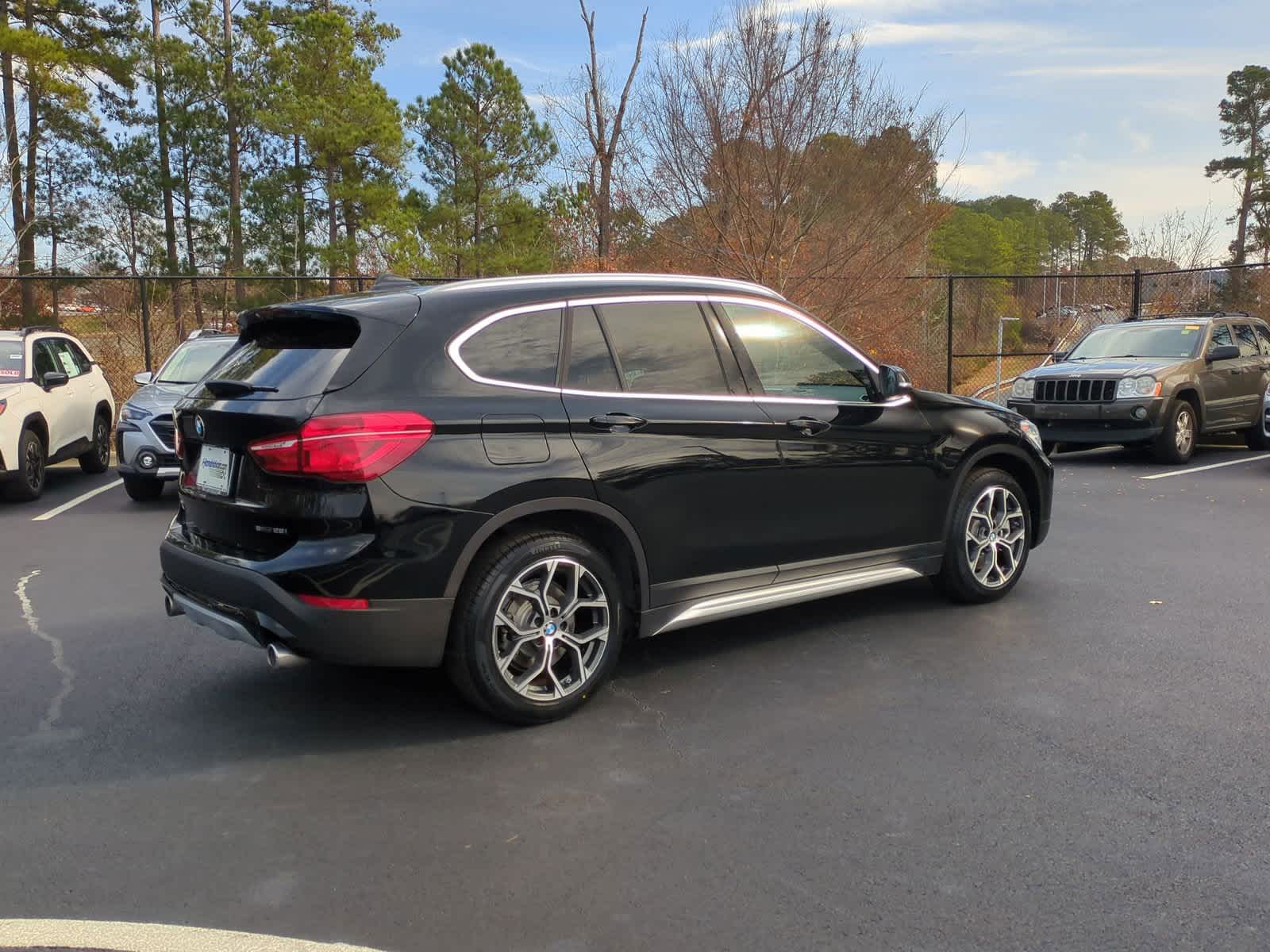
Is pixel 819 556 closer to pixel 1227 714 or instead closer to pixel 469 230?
pixel 1227 714

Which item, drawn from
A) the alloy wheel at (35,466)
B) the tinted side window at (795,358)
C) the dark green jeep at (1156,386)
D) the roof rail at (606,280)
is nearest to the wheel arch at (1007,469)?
the tinted side window at (795,358)

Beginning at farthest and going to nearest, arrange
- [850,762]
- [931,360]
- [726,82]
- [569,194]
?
1. [569,194]
2. [931,360]
3. [726,82]
4. [850,762]

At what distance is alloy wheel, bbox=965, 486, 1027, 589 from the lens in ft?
20.1

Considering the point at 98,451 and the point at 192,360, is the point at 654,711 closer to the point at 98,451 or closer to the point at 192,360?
the point at 192,360

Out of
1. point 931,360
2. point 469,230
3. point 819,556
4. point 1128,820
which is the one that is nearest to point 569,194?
point 469,230

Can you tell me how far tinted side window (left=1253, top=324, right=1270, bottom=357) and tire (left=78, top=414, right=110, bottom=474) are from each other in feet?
47.5

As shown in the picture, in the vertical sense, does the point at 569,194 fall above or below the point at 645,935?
above

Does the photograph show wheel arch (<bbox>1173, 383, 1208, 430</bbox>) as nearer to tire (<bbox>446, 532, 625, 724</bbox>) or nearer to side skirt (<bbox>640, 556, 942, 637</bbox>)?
side skirt (<bbox>640, 556, 942, 637</bbox>)

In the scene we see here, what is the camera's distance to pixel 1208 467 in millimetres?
12539

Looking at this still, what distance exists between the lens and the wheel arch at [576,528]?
4.20 meters

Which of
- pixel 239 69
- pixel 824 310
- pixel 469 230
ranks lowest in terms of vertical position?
pixel 824 310

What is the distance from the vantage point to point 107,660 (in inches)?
214

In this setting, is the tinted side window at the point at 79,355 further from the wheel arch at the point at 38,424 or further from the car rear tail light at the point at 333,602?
the car rear tail light at the point at 333,602

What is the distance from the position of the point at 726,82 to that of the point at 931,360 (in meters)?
9.32
